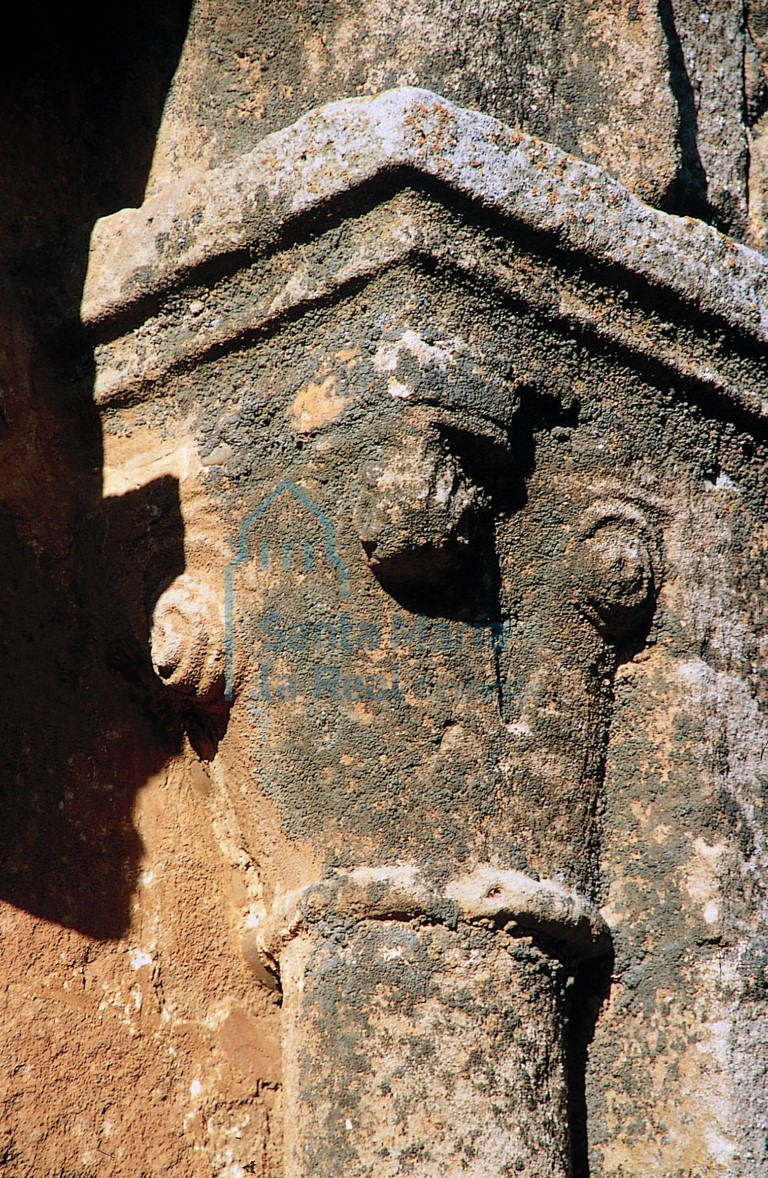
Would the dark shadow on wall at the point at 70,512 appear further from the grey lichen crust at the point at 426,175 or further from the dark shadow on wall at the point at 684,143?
the dark shadow on wall at the point at 684,143

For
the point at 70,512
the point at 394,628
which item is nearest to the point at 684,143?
the point at 394,628

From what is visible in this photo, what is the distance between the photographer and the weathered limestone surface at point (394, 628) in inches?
62.3

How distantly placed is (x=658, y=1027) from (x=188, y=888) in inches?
26.9

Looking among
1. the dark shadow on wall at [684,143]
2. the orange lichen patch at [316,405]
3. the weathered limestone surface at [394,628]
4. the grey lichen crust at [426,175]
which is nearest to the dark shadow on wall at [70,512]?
the weathered limestone surface at [394,628]

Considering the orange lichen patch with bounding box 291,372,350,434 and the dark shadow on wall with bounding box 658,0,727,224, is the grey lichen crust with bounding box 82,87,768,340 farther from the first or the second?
the orange lichen patch with bounding box 291,372,350,434

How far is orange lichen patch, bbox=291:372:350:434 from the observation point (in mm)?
1660

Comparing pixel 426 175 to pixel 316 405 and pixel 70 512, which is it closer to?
pixel 316 405

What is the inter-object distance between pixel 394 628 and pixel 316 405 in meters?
0.32

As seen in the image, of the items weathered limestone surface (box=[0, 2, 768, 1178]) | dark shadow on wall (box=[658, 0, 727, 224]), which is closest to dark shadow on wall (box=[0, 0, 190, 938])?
weathered limestone surface (box=[0, 2, 768, 1178])

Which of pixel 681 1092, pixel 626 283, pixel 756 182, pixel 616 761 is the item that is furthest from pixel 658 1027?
pixel 756 182

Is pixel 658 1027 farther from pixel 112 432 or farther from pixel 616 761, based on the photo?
pixel 112 432

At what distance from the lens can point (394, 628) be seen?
165 centimetres

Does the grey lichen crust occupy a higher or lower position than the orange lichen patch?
higher

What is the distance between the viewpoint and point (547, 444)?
5.68ft
